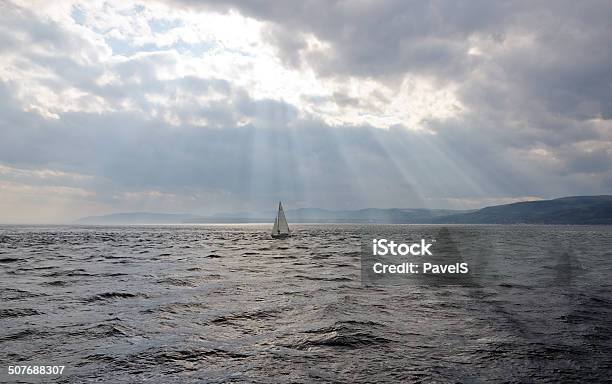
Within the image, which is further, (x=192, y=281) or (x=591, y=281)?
(x=591, y=281)

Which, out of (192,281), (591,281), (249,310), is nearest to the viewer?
(249,310)

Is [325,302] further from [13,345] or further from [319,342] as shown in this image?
[13,345]

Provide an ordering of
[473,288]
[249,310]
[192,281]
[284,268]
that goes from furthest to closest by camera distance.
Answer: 1. [284,268]
2. [192,281]
3. [473,288]
4. [249,310]

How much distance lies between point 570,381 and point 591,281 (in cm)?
2162

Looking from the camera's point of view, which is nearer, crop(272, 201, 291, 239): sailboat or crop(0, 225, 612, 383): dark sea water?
crop(0, 225, 612, 383): dark sea water

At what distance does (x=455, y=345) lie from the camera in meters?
10.9

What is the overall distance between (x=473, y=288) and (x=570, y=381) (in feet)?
47.7

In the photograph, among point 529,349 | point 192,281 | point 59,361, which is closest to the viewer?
point 59,361

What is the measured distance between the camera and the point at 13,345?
10672 mm

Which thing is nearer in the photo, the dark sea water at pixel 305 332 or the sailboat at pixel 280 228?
the dark sea water at pixel 305 332

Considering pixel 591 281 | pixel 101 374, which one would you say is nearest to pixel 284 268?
pixel 591 281

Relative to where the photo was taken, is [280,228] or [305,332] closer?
[305,332]

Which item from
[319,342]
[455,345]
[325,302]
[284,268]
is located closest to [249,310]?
[325,302]

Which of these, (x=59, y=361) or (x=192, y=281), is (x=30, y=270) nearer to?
(x=192, y=281)
